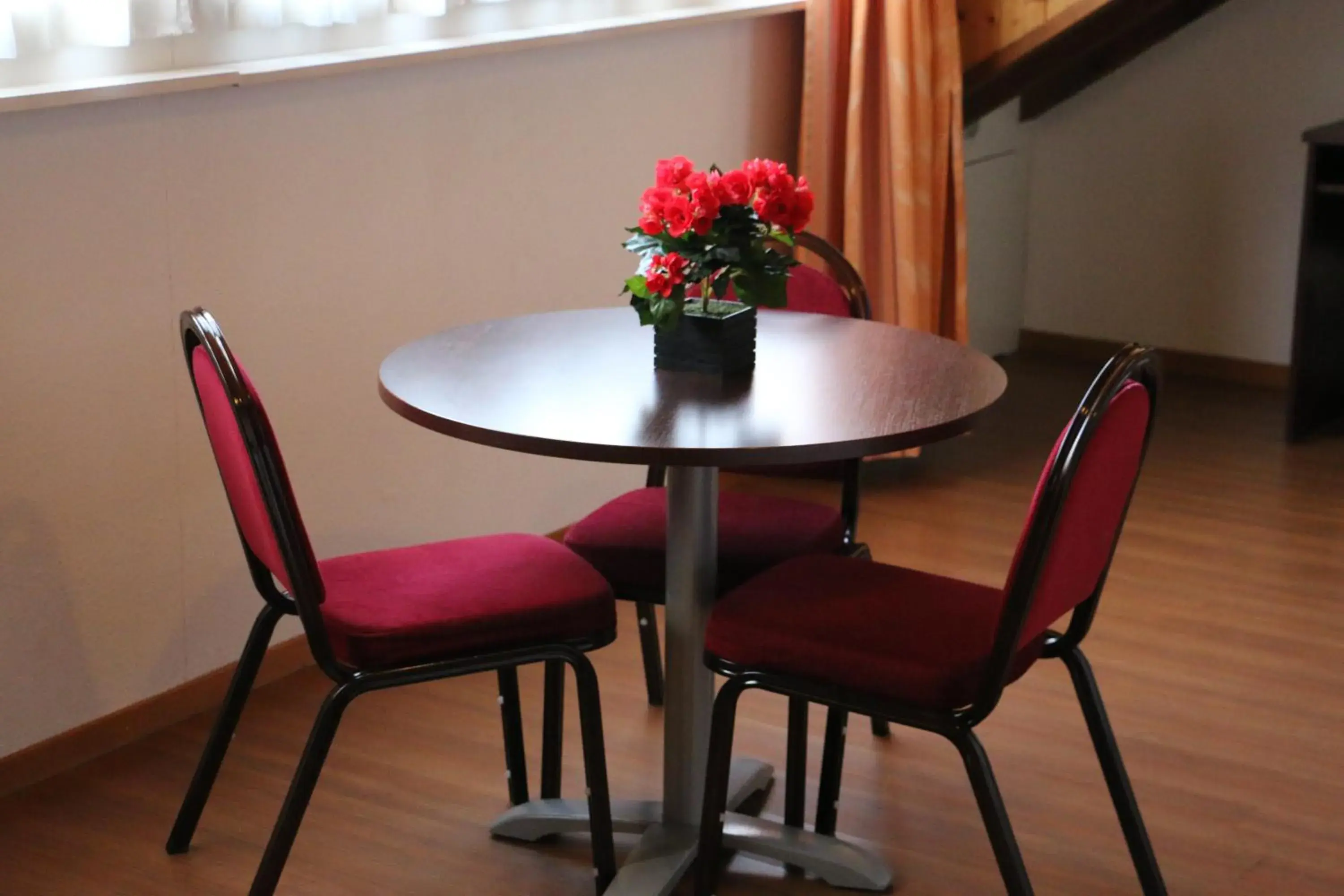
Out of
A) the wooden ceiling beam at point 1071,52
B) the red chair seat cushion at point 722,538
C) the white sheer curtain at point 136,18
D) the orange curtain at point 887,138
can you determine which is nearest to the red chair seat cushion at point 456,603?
the red chair seat cushion at point 722,538

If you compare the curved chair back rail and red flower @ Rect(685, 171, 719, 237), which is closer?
the curved chair back rail

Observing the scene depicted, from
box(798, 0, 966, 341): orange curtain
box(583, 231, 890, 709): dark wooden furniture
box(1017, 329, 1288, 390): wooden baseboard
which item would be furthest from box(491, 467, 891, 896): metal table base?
box(1017, 329, 1288, 390): wooden baseboard

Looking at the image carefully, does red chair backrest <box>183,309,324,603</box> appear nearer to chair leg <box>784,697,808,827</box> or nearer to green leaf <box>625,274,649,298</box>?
green leaf <box>625,274,649,298</box>

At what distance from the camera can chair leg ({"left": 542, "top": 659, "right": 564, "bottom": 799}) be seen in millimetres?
2332

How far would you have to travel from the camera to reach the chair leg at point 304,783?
1888 mm

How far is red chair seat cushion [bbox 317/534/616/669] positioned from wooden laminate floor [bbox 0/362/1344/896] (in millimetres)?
418

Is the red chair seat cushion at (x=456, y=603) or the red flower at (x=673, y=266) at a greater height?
the red flower at (x=673, y=266)

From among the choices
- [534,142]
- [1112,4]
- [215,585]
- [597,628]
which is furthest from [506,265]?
[1112,4]

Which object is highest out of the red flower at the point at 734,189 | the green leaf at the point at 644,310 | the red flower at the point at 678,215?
the red flower at the point at 734,189

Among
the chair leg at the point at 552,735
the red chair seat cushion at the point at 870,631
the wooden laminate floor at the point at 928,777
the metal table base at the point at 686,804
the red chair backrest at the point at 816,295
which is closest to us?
the red chair seat cushion at the point at 870,631

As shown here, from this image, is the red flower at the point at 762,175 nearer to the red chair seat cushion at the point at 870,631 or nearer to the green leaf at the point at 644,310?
the green leaf at the point at 644,310

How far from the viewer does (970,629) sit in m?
1.92

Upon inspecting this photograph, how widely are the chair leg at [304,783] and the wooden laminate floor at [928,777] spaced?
0.27m

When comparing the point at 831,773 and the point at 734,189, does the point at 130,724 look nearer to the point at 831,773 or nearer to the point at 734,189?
the point at 831,773
